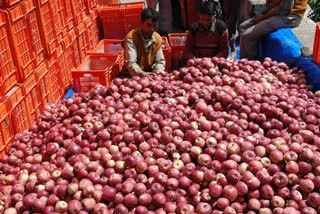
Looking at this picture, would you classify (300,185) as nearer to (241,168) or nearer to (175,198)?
(241,168)

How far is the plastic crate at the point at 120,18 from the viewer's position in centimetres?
611

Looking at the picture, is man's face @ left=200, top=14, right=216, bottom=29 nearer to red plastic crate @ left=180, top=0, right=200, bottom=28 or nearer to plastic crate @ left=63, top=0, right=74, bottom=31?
plastic crate @ left=63, top=0, right=74, bottom=31

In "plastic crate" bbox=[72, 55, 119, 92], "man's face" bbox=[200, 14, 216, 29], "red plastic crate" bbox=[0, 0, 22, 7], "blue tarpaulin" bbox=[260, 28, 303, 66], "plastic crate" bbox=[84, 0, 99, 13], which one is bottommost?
"plastic crate" bbox=[72, 55, 119, 92]

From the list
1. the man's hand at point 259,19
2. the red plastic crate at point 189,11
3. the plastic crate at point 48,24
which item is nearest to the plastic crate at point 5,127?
the plastic crate at point 48,24

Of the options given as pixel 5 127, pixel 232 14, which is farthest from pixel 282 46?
pixel 5 127

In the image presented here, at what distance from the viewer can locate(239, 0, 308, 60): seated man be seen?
5121 millimetres

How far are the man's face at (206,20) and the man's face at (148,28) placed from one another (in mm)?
607

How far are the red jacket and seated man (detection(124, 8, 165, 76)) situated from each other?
0.40 m

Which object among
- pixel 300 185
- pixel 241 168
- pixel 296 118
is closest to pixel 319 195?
pixel 300 185

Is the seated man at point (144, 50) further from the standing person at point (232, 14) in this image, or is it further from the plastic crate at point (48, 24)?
the standing person at point (232, 14)

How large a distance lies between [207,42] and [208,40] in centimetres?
3

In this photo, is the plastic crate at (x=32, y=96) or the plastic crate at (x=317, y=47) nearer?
the plastic crate at (x=32, y=96)

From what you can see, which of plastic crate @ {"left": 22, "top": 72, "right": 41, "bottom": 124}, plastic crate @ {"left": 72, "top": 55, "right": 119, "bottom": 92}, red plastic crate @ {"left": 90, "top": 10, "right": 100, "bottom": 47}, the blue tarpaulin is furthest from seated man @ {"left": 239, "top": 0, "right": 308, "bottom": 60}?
plastic crate @ {"left": 22, "top": 72, "right": 41, "bottom": 124}

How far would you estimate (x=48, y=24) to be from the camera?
14.0 feet
